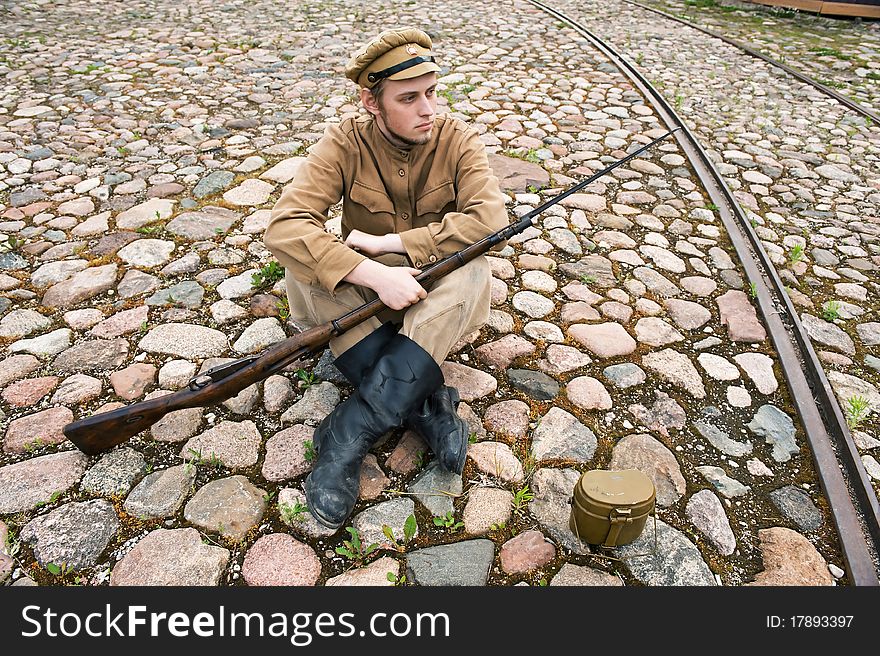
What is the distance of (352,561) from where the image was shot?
93.1 inches

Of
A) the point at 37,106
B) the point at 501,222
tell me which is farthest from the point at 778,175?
the point at 37,106

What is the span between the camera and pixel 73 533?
2.39m

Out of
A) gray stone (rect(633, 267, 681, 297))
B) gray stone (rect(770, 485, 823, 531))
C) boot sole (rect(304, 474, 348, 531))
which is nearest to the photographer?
boot sole (rect(304, 474, 348, 531))

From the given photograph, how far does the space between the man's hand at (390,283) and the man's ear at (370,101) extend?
714 millimetres

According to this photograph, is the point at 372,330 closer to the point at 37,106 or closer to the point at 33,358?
the point at 33,358

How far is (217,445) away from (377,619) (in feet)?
3.58

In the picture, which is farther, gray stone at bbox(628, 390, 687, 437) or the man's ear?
gray stone at bbox(628, 390, 687, 437)

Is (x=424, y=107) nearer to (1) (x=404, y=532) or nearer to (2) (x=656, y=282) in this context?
(1) (x=404, y=532)

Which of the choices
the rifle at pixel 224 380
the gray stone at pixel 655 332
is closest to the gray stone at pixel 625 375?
the gray stone at pixel 655 332

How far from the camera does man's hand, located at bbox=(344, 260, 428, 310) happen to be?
8.58ft

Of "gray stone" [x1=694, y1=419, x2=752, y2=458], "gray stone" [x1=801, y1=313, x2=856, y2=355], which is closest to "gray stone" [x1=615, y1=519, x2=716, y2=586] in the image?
"gray stone" [x1=694, y1=419, x2=752, y2=458]

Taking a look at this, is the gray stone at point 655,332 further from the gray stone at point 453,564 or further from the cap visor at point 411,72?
the cap visor at point 411,72

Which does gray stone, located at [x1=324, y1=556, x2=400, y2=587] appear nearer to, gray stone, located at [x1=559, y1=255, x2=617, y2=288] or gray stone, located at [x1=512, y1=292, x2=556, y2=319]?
A: gray stone, located at [x1=512, y1=292, x2=556, y2=319]

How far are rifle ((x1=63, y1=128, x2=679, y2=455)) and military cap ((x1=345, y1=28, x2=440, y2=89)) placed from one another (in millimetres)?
768
